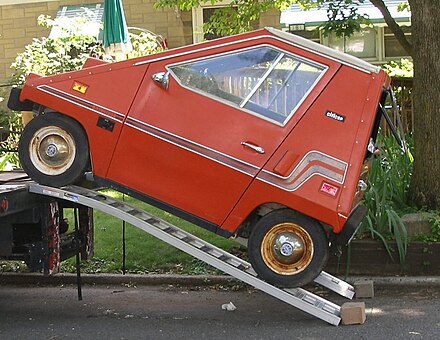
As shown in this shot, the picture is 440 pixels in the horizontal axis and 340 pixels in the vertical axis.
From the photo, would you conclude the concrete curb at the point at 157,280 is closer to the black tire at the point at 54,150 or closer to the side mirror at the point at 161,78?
the black tire at the point at 54,150

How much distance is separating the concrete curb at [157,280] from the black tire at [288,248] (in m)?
1.74

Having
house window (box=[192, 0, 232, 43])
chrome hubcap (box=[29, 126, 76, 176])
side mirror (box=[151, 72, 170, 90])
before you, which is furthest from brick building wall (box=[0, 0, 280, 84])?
chrome hubcap (box=[29, 126, 76, 176])

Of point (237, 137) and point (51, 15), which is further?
point (51, 15)

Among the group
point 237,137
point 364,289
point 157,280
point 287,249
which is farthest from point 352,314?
point 157,280

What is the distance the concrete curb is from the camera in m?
6.78

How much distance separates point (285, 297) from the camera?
5.21 meters

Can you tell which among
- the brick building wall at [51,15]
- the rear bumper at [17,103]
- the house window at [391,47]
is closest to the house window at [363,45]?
the house window at [391,47]

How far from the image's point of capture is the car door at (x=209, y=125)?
5.15 meters

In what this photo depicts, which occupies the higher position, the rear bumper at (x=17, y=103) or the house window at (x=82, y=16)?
the house window at (x=82, y=16)

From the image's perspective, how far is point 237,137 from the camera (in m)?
5.16

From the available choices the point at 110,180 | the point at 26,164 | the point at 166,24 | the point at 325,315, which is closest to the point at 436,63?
the point at 325,315

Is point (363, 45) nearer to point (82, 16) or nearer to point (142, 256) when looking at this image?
point (82, 16)

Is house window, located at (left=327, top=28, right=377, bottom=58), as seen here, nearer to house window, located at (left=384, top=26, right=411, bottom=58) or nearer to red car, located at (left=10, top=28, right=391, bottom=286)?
house window, located at (left=384, top=26, right=411, bottom=58)

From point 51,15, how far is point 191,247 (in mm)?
11813
